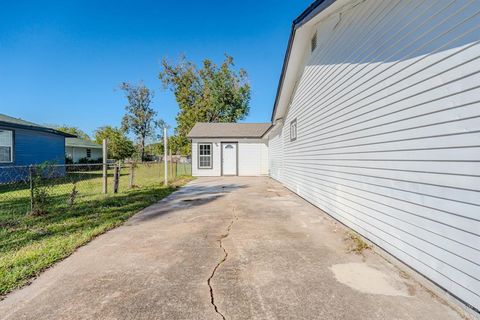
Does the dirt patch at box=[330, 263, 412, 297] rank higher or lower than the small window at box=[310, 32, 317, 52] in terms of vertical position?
lower

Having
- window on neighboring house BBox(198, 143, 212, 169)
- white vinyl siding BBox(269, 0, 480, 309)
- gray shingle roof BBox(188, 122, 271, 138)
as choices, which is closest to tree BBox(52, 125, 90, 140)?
gray shingle roof BBox(188, 122, 271, 138)

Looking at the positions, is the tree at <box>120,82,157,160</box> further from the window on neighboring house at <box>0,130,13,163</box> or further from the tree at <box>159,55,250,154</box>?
the window on neighboring house at <box>0,130,13,163</box>

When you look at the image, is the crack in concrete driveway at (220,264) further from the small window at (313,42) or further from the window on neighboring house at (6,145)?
the window on neighboring house at (6,145)

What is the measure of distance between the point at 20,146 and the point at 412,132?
15.9m

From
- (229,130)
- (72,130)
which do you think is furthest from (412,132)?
(72,130)

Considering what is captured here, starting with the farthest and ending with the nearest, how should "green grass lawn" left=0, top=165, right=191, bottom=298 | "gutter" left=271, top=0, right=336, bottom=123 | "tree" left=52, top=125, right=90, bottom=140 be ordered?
"tree" left=52, top=125, right=90, bottom=140 < "gutter" left=271, top=0, right=336, bottom=123 < "green grass lawn" left=0, top=165, right=191, bottom=298

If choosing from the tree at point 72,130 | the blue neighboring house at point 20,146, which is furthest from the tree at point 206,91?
the tree at point 72,130

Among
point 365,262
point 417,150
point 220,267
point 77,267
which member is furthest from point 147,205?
point 417,150

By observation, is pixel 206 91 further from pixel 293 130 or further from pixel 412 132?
pixel 412 132

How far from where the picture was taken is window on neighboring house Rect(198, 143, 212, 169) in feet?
50.5

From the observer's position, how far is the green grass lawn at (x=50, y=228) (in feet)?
8.93

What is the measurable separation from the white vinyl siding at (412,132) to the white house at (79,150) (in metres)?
31.2

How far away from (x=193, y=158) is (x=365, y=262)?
1348cm

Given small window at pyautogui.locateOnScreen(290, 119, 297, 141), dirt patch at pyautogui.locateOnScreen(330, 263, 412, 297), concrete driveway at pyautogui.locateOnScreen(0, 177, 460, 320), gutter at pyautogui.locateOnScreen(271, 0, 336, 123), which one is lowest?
dirt patch at pyautogui.locateOnScreen(330, 263, 412, 297)
